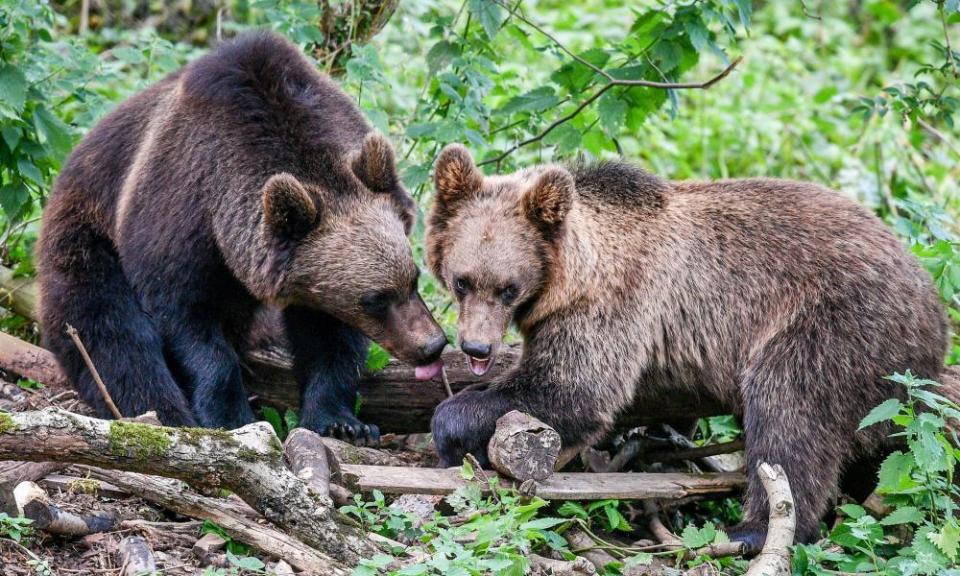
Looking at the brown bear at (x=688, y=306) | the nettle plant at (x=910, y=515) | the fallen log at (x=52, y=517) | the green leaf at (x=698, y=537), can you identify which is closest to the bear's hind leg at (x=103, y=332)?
the fallen log at (x=52, y=517)

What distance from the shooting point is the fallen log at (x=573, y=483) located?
5.37m

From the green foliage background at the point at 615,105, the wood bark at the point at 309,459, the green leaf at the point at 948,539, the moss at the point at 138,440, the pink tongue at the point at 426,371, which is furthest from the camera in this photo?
the pink tongue at the point at 426,371

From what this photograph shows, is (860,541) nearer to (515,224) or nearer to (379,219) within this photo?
(515,224)

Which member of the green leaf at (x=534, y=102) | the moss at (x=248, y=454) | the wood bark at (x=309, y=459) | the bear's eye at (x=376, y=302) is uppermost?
the green leaf at (x=534, y=102)

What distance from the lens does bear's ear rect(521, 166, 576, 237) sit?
19.5 feet

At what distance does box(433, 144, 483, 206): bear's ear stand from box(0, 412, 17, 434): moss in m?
2.88

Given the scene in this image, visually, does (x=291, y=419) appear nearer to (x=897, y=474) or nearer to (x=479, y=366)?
(x=479, y=366)

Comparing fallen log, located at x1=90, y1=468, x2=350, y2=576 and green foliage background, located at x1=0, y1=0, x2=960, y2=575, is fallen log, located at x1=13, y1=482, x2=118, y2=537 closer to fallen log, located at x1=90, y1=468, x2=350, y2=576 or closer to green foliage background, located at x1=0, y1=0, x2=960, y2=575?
fallen log, located at x1=90, y1=468, x2=350, y2=576

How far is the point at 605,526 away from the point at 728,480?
0.79 meters

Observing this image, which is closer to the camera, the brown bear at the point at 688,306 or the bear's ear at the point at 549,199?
the brown bear at the point at 688,306

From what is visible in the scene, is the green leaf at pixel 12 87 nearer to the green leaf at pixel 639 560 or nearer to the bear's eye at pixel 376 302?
the bear's eye at pixel 376 302

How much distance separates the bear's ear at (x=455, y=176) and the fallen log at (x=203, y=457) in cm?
196

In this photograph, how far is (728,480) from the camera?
616 centimetres

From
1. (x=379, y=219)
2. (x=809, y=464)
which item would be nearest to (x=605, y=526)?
(x=809, y=464)
